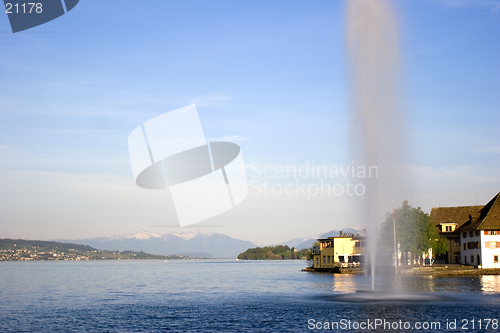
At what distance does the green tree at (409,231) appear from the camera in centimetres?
8938

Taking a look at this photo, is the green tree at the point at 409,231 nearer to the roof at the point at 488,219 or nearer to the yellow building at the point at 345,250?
the roof at the point at 488,219

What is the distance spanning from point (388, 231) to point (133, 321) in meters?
63.4

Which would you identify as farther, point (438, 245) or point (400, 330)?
point (438, 245)

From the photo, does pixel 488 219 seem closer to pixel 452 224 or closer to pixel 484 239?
pixel 484 239

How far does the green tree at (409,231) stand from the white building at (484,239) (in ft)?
32.2

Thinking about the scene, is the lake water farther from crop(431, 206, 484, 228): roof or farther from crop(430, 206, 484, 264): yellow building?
crop(431, 206, 484, 228): roof

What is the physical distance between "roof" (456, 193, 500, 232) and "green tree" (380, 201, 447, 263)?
36.7 feet

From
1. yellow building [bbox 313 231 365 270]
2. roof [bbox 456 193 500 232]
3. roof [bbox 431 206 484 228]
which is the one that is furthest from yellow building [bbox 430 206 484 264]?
yellow building [bbox 313 231 365 270]

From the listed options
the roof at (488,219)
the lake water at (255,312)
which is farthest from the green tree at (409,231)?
the lake water at (255,312)

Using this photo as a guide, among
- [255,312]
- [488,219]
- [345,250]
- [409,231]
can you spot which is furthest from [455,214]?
[255,312]

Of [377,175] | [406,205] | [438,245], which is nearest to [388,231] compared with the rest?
[406,205]

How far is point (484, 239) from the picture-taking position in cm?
9412

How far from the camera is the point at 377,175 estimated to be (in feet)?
181

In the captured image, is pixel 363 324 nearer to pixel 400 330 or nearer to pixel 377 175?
pixel 400 330
